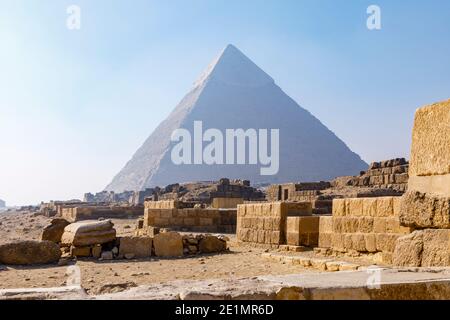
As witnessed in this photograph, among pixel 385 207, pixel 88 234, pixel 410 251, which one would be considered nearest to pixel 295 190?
pixel 88 234

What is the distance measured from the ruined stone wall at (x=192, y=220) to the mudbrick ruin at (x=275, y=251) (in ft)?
0.12

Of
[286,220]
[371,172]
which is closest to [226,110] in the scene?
[371,172]

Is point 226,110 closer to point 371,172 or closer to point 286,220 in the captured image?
point 371,172

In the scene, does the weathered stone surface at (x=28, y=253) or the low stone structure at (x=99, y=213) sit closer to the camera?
the weathered stone surface at (x=28, y=253)

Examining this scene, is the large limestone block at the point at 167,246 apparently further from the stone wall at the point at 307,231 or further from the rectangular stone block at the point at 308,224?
the rectangular stone block at the point at 308,224

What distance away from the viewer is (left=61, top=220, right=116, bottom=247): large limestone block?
10672 millimetres

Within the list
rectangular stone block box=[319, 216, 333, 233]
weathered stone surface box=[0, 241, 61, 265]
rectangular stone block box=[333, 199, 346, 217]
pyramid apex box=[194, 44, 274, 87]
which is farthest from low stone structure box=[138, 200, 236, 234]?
pyramid apex box=[194, 44, 274, 87]

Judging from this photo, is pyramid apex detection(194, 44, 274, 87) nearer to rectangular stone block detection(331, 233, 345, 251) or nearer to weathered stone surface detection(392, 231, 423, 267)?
rectangular stone block detection(331, 233, 345, 251)

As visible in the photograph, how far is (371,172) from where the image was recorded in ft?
91.6

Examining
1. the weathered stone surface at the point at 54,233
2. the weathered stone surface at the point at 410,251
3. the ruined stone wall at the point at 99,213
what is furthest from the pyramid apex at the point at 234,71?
the weathered stone surface at the point at 410,251

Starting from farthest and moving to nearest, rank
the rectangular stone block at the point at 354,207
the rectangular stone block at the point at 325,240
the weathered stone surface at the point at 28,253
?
the rectangular stone block at the point at 325,240
the weathered stone surface at the point at 28,253
the rectangular stone block at the point at 354,207

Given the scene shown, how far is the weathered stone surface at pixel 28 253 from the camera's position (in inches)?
376

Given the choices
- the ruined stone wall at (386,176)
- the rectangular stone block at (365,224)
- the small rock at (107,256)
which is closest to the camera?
the rectangular stone block at (365,224)
